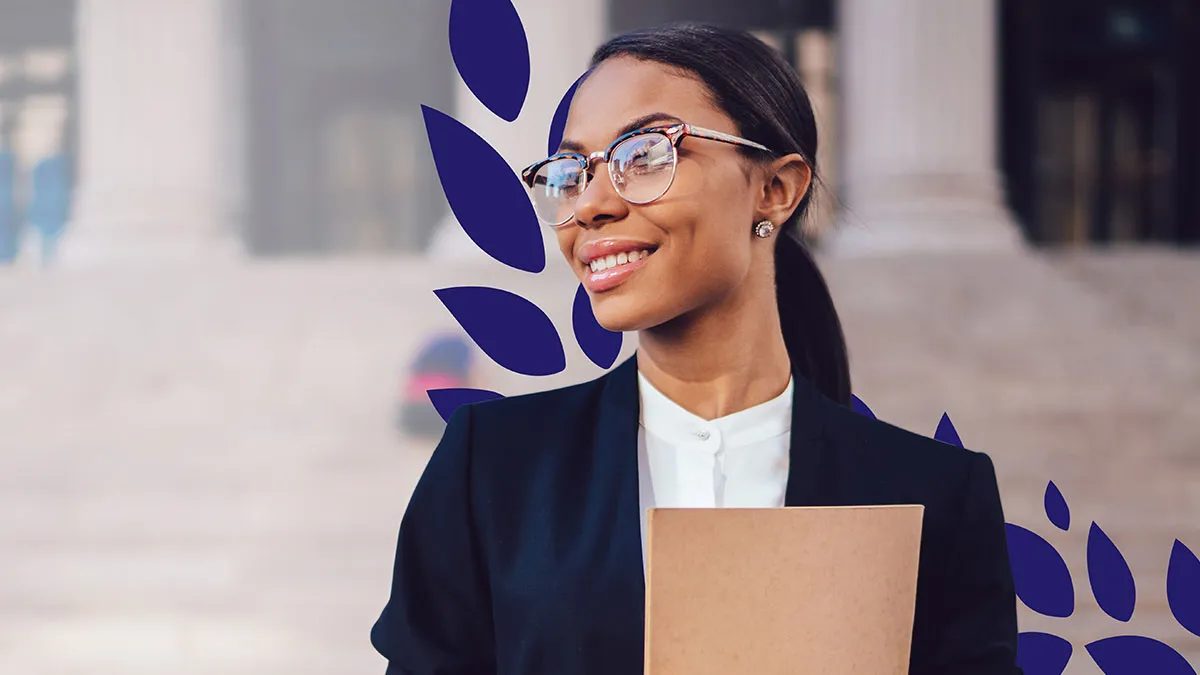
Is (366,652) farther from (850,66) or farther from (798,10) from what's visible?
(798,10)

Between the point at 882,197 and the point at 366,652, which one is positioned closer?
the point at 366,652

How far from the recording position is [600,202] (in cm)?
140

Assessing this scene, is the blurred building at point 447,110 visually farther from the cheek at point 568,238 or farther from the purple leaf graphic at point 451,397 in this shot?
the cheek at point 568,238

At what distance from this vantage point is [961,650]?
1461 millimetres

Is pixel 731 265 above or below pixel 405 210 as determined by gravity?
below

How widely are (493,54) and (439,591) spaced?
1.04m

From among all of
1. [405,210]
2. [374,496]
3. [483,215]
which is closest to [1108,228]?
[405,210]

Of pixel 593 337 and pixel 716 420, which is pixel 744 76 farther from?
pixel 593 337

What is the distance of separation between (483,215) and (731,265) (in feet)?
2.84

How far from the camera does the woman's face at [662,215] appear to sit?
4.57 feet

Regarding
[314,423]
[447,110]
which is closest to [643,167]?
[314,423]

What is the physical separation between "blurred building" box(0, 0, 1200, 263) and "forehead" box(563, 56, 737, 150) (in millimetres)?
3104

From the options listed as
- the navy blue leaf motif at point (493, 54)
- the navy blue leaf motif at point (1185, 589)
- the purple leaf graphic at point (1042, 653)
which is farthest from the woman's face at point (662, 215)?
the navy blue leaf motif at point (1185, 589)

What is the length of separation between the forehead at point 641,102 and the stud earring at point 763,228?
13 centimetres
